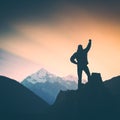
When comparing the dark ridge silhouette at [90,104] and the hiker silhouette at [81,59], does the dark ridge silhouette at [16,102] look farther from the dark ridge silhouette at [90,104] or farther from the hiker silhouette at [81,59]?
the hiker silhouette at [81,59]

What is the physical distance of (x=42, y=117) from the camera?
1325 inches

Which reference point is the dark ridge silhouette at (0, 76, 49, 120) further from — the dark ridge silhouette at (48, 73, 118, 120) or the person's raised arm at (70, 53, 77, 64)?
the person's raised arm at (70, 53, 77, 64)

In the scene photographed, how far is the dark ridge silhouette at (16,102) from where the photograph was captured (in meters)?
37.8

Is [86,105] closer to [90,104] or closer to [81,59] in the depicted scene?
[90,104]

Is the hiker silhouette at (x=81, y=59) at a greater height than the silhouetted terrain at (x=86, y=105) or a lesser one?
greater

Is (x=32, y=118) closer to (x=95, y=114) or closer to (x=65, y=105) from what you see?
(x=65, y=105)

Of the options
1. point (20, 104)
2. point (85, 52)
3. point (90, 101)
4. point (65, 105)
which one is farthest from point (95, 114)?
point (20, 104)

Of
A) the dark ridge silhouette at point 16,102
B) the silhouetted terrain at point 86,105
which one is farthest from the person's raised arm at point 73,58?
the dark ridge silhouette at point 16,102

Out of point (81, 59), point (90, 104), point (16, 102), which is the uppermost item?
point (81, 59)

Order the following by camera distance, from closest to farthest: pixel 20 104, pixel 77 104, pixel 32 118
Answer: pixel 77 104 → pixel 32 118 → pixel 20 104

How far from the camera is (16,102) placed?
1645 inches

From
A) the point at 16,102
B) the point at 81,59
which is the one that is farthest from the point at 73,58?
the point at 16,102

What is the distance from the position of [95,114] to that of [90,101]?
170 centimetres

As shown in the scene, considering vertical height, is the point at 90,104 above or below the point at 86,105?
above
